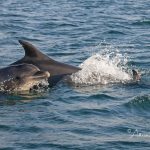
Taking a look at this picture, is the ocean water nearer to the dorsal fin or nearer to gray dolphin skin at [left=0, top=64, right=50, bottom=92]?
gray dolphin skin at [left=0, top=64, right=50, bottom=92]

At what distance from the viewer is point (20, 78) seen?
54.0ft

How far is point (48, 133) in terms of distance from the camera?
12.7m

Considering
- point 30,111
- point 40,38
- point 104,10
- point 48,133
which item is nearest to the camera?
point 48,133

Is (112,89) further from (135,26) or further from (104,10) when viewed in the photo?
(104,10)

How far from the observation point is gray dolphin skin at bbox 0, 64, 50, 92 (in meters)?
16.3

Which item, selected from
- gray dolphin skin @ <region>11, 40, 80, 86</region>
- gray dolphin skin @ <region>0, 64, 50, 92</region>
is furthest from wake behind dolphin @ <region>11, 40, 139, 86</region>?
gray dolphin skin @ <region>0, 64, 50, 92</region>

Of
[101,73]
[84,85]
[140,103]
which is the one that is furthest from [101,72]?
[140,103]

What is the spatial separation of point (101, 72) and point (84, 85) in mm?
1035

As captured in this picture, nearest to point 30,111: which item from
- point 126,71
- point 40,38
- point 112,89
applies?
point 112,89

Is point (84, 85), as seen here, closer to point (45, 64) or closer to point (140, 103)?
point (45, 64)

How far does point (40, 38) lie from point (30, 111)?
34.3 ft

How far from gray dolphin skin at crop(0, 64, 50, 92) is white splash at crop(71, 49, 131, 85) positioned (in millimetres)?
1311

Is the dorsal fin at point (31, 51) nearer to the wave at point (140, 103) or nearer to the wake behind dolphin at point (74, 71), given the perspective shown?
the wake behind dolphin at point (74, 71)

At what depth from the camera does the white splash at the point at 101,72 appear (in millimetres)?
17500
